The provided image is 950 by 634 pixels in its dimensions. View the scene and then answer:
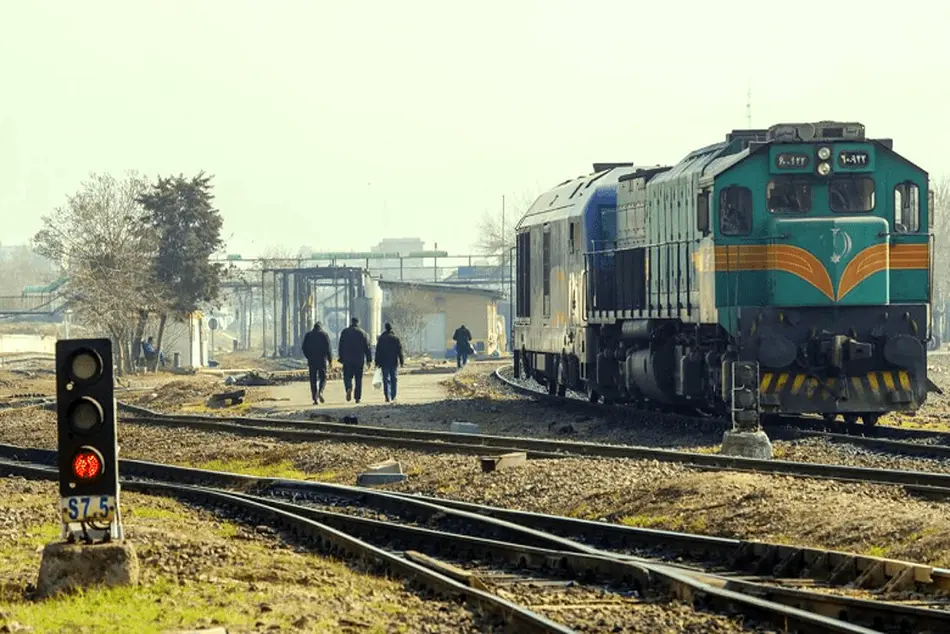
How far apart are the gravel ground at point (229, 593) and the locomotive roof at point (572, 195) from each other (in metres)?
15.1

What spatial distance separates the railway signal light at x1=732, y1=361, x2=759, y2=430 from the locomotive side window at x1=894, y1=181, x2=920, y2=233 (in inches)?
146

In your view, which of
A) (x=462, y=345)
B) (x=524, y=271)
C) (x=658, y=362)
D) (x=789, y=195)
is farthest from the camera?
(x=462, y=345)

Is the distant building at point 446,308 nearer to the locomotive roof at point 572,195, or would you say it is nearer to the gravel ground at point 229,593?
the locomotive roof at point 572,195

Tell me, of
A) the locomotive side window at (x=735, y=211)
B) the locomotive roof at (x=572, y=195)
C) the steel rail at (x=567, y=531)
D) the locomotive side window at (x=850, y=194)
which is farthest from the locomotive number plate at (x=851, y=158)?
the steel rail at (x=567, y=531)

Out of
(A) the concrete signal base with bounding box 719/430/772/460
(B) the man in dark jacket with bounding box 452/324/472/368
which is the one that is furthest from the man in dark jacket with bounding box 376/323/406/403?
(B) the man in dark jacket with bounding box 452/324/472/368

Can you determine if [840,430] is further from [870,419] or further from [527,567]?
[527,567]

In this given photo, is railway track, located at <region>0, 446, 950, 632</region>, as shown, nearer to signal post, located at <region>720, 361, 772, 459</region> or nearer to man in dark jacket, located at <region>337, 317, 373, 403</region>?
signal post, located at <region>720, 361, 772, 459</region>

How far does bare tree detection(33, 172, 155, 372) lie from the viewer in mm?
65188

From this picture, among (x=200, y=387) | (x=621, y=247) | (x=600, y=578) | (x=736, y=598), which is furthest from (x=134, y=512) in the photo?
(x=200, y=387)

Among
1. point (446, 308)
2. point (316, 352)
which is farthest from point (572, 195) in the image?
point (446, 308)

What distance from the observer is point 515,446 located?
2144 centimetres

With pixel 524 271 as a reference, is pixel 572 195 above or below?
above

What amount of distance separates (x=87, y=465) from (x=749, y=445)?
10.3m

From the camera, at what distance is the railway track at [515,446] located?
50.3 feet
